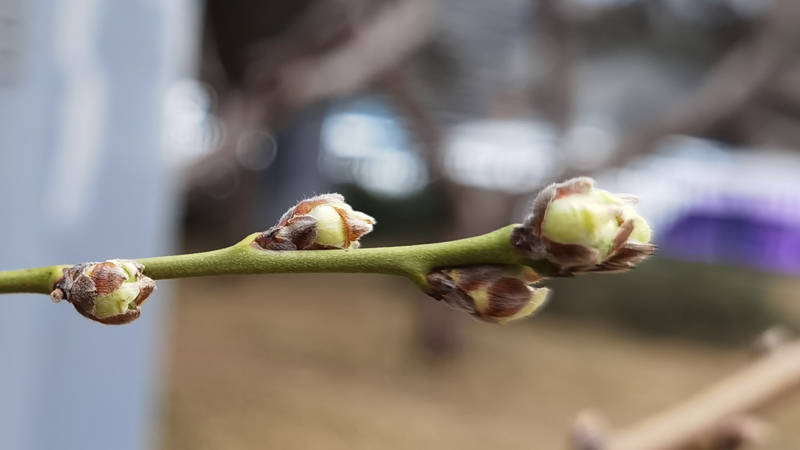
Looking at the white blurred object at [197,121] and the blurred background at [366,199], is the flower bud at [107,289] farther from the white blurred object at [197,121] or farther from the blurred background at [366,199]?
the white blurred object at [197,121]

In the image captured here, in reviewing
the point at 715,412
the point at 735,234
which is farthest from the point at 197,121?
the point at 735,234

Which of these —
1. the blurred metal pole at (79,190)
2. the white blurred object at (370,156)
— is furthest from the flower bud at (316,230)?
the white blurred object at (370,156)

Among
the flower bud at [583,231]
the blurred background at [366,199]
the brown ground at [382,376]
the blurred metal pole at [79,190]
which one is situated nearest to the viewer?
the flower bud at [583,231]

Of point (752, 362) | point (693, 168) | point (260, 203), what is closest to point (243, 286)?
point (260, 203)

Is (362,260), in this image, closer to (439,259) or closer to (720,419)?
(439,259)

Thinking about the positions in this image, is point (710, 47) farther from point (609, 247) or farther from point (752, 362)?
point (609, 247)

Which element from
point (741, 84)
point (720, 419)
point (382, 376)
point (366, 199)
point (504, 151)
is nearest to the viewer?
point (720, 419)

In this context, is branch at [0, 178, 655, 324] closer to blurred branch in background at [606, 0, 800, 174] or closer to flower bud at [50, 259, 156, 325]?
flower bud at [50, 259, 156, 325]

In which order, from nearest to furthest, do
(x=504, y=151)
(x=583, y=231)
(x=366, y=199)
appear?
(x=583, y=231)
(x=366, y=199)
(x=504, y=151)
